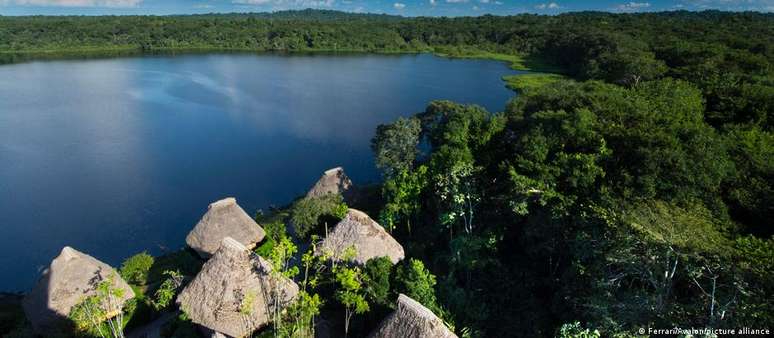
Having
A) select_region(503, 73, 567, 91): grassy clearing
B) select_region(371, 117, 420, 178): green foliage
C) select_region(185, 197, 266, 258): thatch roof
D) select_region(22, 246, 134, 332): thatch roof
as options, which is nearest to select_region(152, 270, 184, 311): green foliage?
select_region(22, 246, 134, 332): thatch roof

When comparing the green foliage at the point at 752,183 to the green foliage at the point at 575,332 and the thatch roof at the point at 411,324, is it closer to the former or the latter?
the green foliage at the point at 575,332

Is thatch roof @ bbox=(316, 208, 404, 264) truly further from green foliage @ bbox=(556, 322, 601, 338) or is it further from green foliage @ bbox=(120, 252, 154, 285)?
green foliage @ bbox=(556, 322, 601, 338)

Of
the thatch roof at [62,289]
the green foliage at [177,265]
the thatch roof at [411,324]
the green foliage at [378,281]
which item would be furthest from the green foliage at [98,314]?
the thatch roof at [411,324]

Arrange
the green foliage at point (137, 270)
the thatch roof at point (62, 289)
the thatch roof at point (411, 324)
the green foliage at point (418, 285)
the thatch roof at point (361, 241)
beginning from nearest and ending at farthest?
the thatch roof at point (411, 324) < the green foliage at point (418, 285) < the thatch roof at point (62, 289) < the thatch roof at point (361, 241) < the green foliage at point (137, 270)

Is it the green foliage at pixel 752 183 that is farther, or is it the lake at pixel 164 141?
the lake at pixel 164 141

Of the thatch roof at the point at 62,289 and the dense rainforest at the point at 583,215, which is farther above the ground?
the dense rainforest at the point at 583,215

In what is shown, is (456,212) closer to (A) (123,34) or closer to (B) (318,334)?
(B) (318,334)

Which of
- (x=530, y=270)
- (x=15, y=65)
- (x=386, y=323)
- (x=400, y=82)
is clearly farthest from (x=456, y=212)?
(x=15, y=65)
